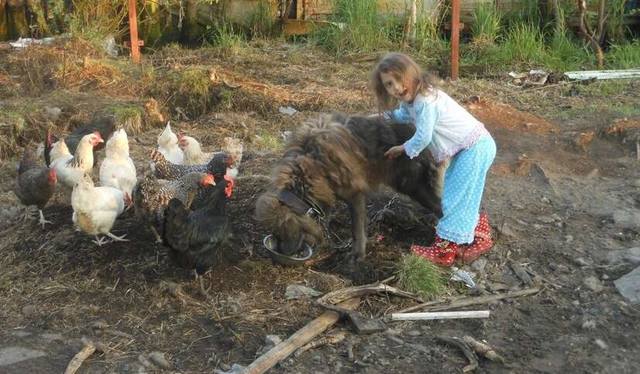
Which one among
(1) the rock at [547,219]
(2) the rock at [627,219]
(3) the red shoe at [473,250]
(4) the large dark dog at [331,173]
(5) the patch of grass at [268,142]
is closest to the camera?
(4) the large dark dog at [331,173]

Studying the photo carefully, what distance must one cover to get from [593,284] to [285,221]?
6.86 feet

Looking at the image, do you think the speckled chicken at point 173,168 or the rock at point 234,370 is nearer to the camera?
the rock at point 234,370

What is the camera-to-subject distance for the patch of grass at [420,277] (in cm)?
463

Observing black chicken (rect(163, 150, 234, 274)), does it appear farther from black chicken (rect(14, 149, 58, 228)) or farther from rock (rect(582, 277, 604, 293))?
rock (rect(582, 277, 604, 293))

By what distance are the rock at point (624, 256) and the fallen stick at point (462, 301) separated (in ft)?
2.46

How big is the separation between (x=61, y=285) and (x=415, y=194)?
254cm

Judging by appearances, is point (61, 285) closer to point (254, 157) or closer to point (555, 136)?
point (254, 157)

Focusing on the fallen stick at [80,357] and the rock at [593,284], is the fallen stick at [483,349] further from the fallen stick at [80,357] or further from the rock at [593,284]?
the fallen stick at [80,357]

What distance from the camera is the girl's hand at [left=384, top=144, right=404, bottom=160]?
473 cm

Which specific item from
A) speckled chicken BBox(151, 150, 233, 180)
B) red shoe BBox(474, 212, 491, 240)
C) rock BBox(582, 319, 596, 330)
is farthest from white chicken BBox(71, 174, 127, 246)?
rock BBox(582, 319, 596, 330)

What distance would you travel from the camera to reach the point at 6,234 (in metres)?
5.71

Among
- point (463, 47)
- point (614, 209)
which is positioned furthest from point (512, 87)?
point (614, 209)

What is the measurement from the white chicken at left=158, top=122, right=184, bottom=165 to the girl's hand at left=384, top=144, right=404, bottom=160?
8.17 ft

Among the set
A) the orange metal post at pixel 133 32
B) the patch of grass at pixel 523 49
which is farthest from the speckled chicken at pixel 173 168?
the patch of grass at pixel 523 49
